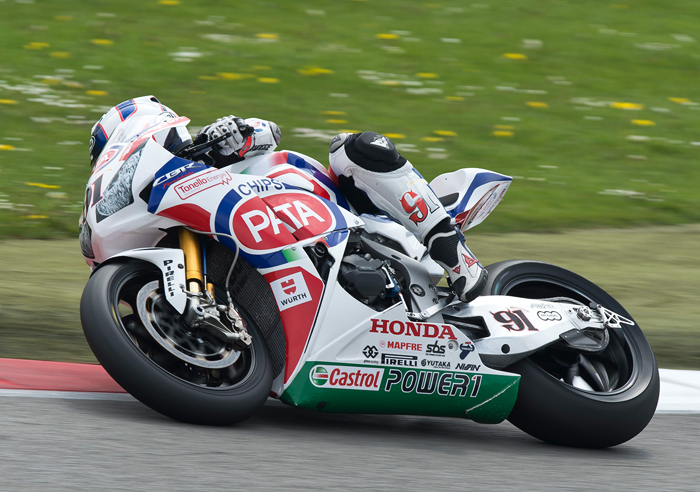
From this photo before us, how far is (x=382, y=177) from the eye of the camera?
408cm

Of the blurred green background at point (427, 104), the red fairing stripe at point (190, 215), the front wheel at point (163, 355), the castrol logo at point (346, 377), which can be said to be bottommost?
the blurred green background at point (427, 104)

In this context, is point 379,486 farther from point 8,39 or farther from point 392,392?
point 8,39

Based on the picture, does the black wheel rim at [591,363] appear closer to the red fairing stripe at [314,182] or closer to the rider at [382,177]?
the rider at [382,177]

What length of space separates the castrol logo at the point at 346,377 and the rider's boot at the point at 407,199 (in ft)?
1.73

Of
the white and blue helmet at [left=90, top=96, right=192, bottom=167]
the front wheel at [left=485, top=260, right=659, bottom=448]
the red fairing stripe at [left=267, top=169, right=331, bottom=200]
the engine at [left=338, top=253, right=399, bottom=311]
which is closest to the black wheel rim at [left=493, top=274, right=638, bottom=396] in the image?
the front wheel at [left=485, top=260, right=659, bottom=448]

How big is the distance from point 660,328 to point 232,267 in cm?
323

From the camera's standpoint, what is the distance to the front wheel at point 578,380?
4.09 meters

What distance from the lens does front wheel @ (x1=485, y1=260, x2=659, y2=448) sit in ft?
13.4

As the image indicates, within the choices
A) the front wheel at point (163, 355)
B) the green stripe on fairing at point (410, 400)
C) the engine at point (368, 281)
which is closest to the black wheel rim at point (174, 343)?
the front wheel at point (163, 355)

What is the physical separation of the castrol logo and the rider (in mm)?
528

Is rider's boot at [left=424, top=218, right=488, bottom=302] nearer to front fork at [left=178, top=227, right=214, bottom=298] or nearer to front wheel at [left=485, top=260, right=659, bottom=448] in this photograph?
front wheel at [left=485, top=260, right=659, bottom=448]

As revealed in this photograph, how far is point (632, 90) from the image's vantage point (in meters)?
13.0

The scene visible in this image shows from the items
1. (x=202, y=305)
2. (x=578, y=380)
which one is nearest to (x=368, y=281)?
(x=202, y=305)

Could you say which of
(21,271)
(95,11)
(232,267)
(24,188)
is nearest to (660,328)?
(232,267)
